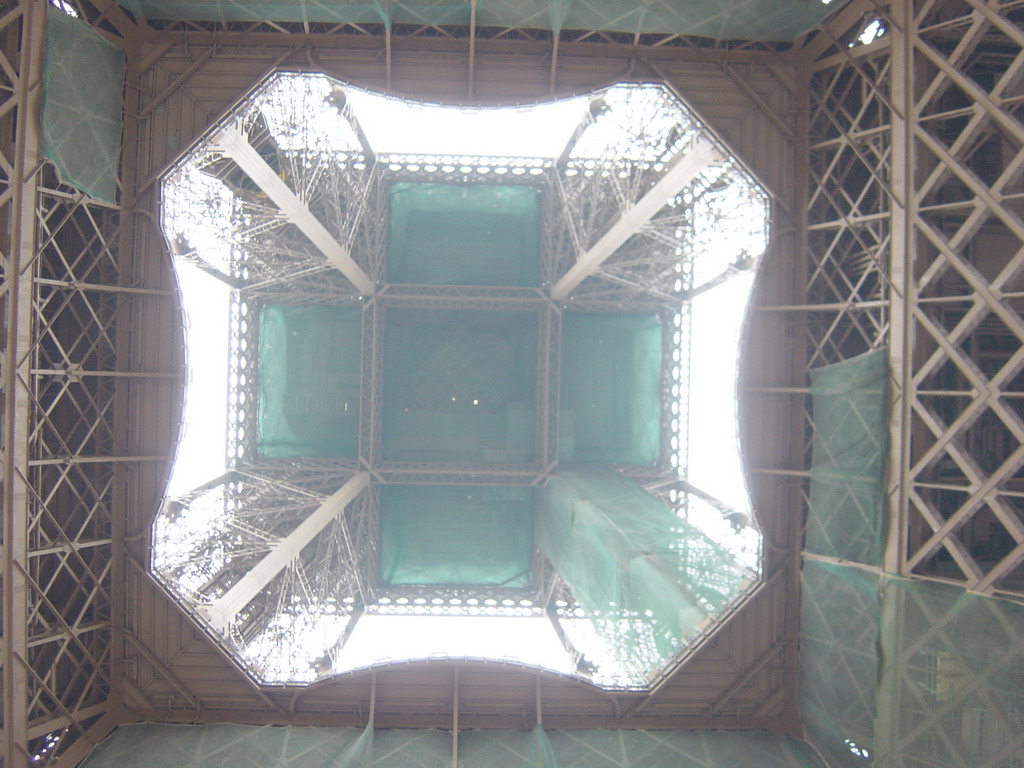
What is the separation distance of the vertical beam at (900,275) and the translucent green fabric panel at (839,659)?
121 centimetres

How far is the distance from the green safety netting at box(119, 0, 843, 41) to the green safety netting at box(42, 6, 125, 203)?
1.30 meters

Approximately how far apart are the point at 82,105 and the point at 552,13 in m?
9.18

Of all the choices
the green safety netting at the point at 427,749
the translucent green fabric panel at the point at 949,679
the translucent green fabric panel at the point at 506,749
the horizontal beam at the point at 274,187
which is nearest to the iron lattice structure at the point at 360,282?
the horizontal beam at the point at 274,187

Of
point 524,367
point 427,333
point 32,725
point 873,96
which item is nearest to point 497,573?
point 524,367

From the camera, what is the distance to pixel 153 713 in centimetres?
1456

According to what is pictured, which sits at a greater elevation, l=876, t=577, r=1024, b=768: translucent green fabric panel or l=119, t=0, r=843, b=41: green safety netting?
l=119, t=0, r=843, b=41: green safety netting

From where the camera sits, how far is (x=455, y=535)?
2373 cm

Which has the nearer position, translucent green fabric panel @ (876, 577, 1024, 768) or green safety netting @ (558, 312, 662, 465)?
translucent green fabric panel @ (876, 577, 1024, 768)

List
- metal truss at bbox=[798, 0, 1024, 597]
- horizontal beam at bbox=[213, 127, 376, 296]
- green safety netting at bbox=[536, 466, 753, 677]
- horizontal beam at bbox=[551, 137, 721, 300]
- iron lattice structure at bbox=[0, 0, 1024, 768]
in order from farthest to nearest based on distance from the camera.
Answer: horizontal beam at bbox=[213, 127, 376, 296] → horizontal beam at bbox=[551, 137, 721, 300] → green safety netting at bbox=[536, 466, 753, 677] → iron lattice structure at bbox=[0, 0, 1024, 768] → metal truss at bbox=[798, 0, 1024, 597]

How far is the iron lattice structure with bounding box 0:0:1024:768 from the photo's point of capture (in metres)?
11.4

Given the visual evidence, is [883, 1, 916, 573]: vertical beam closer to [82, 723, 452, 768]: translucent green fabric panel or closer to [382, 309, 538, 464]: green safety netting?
[82, 723, 452, 768]: translucent green fabric panel

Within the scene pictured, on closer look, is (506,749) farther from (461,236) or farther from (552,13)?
(461,236)

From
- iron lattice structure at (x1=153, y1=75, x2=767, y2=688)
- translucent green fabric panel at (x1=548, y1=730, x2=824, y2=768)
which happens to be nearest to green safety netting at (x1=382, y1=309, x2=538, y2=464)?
iron lattice structure at (x1=153, y1=75, x2=767, y2=688)

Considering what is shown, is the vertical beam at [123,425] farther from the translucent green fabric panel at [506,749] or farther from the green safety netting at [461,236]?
the green safety netting at [461,236]
